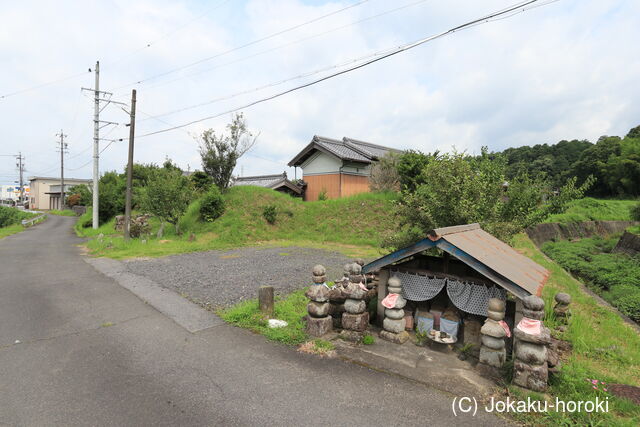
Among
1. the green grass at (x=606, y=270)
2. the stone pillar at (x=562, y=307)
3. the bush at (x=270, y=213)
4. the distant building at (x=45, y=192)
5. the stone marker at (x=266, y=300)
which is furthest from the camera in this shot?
the distant building at (x=45, y=192)

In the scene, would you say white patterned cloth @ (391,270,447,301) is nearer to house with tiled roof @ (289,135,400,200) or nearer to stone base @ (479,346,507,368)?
stone base @ (479,346,507,368)

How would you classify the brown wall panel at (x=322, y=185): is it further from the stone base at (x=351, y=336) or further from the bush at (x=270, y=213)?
the stone base at (x=351, y=336)

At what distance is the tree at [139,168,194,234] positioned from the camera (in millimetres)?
16266

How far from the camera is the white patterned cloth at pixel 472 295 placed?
4840 millimetres

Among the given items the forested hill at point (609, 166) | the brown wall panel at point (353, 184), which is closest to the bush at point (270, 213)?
the brown wall panel at point (353, 184)

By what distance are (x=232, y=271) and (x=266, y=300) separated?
173 inches

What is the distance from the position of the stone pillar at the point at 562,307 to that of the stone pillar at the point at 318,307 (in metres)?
4.53

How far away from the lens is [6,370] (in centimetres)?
432

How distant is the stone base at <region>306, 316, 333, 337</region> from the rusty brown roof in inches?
97.4

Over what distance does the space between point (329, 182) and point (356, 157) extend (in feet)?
9.72

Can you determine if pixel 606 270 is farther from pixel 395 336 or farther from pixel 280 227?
pixel 280 227

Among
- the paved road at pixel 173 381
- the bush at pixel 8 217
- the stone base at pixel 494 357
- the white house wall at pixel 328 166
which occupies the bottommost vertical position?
the paved road at pixel 173 381

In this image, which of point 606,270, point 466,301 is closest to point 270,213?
point 466,301

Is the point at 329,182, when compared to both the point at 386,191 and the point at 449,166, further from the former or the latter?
the point at 449,166
